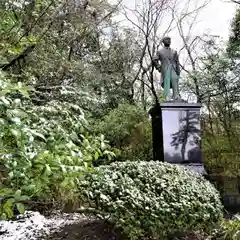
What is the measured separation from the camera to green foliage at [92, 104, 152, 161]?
829 centimetres

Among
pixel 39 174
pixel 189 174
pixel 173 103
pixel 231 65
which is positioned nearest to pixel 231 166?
pixel 173 103

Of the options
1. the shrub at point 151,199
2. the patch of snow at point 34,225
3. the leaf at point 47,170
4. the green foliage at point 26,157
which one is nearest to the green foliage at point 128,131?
the patch of snow at point 34,225

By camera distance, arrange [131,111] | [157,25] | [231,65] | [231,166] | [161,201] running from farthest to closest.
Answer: [157,25], [231,65], [131,111], [231,166], [161,201]

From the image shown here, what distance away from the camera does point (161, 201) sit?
329cm

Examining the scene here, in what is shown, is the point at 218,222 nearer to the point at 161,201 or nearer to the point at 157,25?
the point at 161,201

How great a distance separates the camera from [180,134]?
6023mm

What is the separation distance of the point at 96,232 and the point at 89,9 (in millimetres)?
5816

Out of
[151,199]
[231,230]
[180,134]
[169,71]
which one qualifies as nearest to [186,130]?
[180,134]

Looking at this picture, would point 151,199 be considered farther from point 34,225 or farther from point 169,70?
point 169,70

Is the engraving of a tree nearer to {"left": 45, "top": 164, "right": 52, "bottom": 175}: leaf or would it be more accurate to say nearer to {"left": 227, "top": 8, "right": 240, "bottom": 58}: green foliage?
{"left": 227, "top": 8, "right": 240, "bottom": 58}: green foliage

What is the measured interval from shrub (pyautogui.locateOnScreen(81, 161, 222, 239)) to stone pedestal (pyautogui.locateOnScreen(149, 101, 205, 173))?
2.10 metres

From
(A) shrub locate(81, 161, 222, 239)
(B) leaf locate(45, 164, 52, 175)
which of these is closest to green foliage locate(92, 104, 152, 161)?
(A) shrub locate(81, 161, 222, 239)

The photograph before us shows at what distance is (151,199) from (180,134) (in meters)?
2.89

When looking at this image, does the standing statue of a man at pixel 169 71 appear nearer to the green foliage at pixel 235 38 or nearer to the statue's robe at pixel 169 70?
the statue's robe at pixel 169 70
